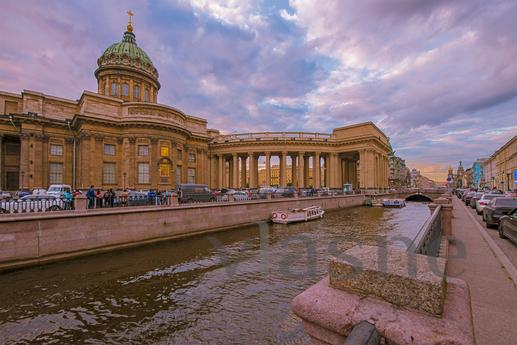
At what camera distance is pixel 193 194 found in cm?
2198

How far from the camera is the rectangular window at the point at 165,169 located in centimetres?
3791

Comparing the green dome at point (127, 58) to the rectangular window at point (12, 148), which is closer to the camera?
the rectangular window at point (12, 148)

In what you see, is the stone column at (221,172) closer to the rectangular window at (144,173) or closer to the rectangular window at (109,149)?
the rectangular window at (144,173)

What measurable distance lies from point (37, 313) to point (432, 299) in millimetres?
9464

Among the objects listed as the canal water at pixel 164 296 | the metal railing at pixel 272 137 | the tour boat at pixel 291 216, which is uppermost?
the metal railing at pixel 272 137

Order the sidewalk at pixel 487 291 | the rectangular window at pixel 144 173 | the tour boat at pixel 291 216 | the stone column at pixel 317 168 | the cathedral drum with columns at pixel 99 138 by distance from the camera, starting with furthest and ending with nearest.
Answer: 1. the stone column at pixel 317 168
2. the rectangular window at pixel 144 173
3. the cathedral drum with columns at pixel 99 138
4. the tour boat at pixel 291 216
5. the sidewalk at pixel 487 291

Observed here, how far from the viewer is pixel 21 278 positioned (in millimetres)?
9844

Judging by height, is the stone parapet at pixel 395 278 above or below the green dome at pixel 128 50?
below

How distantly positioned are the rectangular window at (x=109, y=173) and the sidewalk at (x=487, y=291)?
38.6 metres

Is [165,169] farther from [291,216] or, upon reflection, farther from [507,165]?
[507,165]

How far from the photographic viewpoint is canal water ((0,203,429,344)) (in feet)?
20.3

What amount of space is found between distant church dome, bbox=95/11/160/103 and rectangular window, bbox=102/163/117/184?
48.0ft

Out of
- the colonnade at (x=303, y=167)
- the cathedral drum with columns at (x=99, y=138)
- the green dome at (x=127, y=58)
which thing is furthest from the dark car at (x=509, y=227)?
the green dome at (x=127, y=58)

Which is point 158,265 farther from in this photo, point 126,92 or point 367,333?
point 126,92
